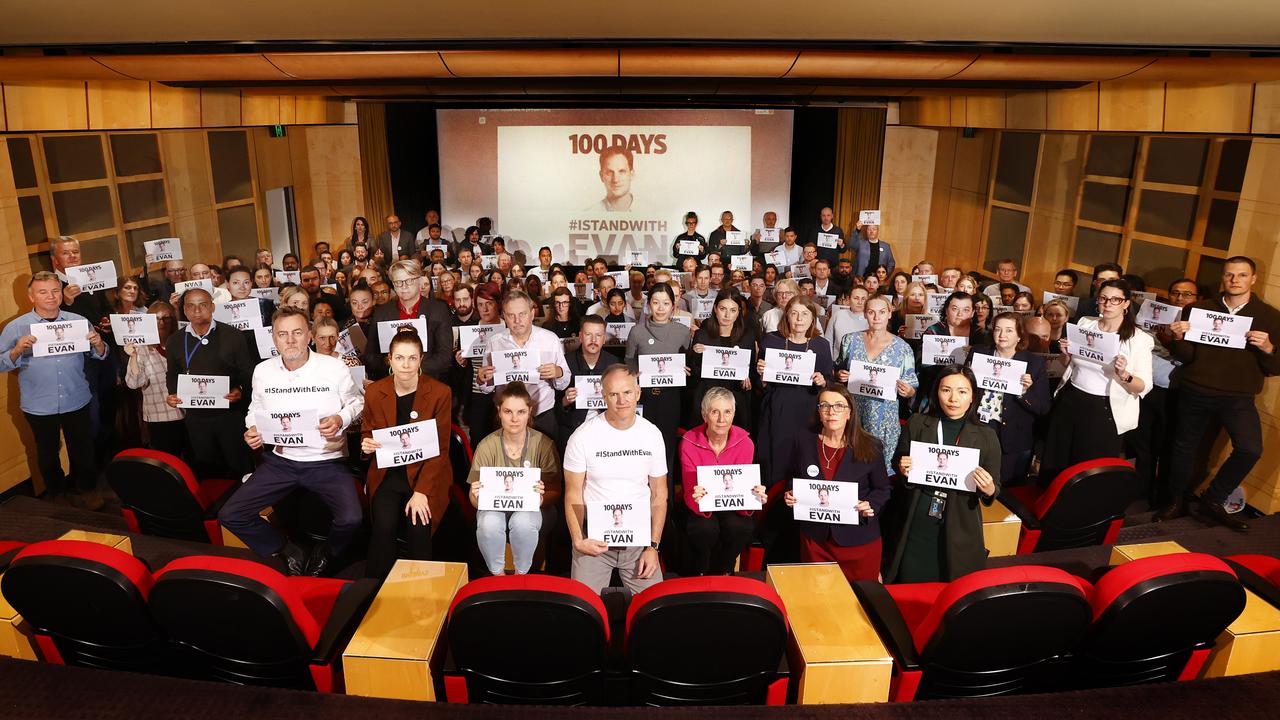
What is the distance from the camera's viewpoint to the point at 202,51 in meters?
4.18

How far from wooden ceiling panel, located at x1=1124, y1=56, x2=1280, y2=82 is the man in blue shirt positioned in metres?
6.78

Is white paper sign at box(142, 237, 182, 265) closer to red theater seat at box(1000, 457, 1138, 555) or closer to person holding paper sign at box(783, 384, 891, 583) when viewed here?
person holding paper sign at box(783, 384, 891, 583)

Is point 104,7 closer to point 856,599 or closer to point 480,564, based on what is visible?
point 480,564

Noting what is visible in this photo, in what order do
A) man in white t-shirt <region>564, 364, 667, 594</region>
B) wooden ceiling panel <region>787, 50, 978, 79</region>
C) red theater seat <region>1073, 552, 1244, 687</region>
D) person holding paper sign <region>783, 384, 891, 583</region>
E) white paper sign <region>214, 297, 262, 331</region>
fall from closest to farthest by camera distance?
red theater seat <region>1073, 552, 1244, 687</region> < man in white t-shirt <region>564, 364, 667, 594</region> < person holding paper sign <region>783, 384, 891, 583</region> < wooden ceiling panel <region>787, 50, 978, 79</region> < white paper sign <region>214, 297, 262, 331</region>

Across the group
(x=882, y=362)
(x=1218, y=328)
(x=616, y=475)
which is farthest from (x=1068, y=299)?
(x=616, y=475)

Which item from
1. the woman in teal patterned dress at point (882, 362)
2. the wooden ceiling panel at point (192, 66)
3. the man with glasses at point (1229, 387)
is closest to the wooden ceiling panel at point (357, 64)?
the wooden ceiling panel at point (192, 66)

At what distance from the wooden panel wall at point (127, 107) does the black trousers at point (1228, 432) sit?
779 cm

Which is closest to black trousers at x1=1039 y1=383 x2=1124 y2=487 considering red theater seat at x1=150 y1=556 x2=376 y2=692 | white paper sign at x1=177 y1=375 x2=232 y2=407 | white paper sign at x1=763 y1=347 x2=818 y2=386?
white paper sign at x1=763 y1=347 x2=818 y2=386

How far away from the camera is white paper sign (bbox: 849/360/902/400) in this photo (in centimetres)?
424

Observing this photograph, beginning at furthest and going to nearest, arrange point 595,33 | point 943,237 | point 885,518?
point 943,237, point 885,518, point 595,33

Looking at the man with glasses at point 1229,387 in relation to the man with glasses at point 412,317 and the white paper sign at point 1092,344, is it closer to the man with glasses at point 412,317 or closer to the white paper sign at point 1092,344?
the white paper sign at point 1092,344

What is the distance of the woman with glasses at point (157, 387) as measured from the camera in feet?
15.4

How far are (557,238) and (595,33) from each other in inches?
346

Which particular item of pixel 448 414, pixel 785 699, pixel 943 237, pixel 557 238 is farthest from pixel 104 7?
pixel 943 237
